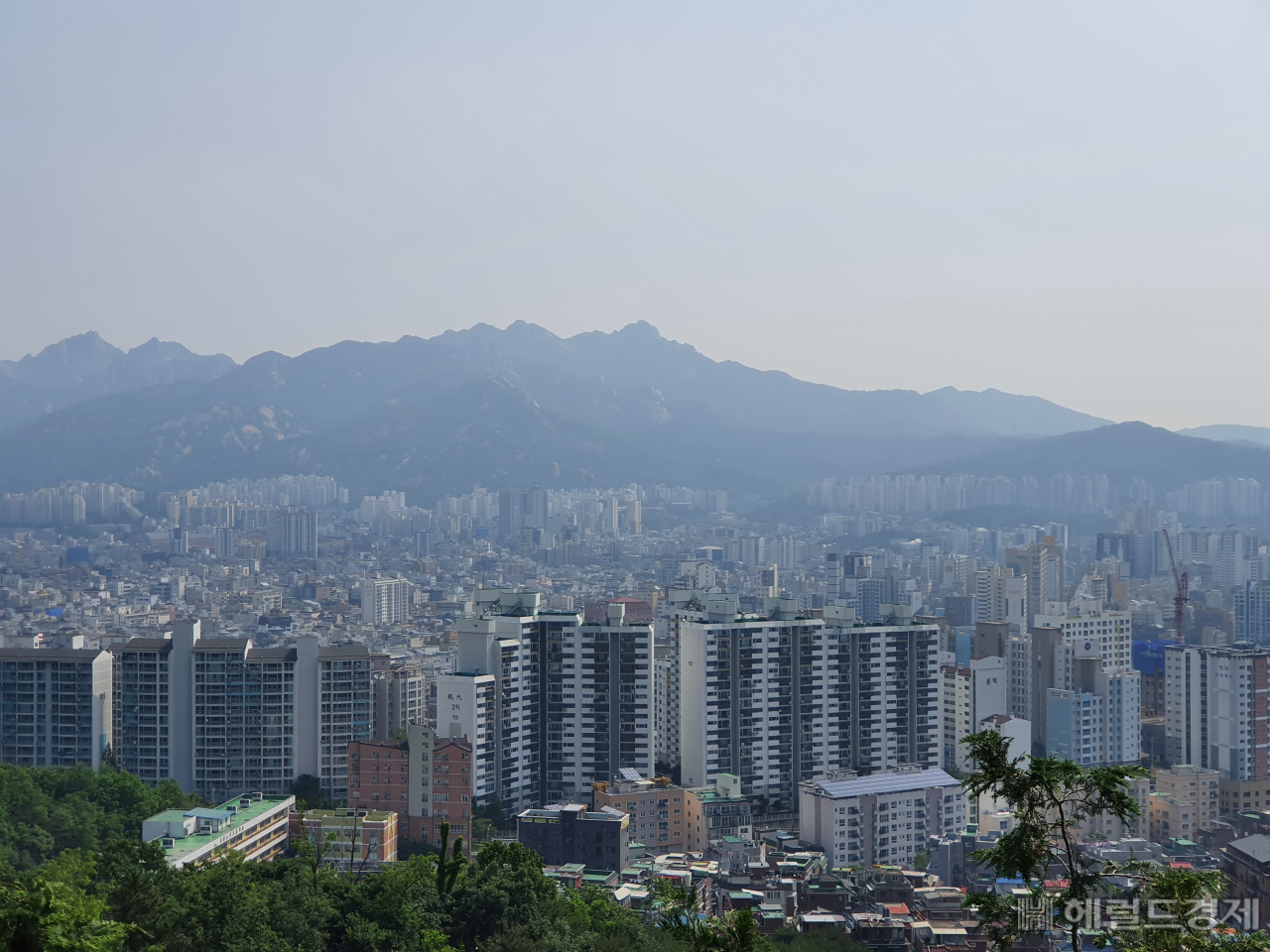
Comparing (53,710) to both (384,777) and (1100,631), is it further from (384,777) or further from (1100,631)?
(1100,631)

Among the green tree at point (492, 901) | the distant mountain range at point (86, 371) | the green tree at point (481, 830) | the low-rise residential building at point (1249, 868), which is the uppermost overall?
the distant mountain range at point (86, 371)

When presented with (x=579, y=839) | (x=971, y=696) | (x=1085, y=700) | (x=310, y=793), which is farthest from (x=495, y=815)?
(x=1085, y=700)

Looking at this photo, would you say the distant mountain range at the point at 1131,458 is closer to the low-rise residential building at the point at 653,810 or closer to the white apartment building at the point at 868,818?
the white apartment building at the point at 868,818

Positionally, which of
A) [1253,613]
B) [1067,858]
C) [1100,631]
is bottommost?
[1253,613]

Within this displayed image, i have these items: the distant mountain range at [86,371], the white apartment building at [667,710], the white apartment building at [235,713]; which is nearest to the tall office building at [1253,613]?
→ the white apartment building at [667,710]

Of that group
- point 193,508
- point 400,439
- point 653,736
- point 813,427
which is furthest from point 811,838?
point 813,427

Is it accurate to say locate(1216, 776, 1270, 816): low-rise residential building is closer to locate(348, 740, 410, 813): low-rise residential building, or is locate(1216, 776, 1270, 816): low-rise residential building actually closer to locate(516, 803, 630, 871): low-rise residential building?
locate(516, 803, 630, 871): low-rise residential building

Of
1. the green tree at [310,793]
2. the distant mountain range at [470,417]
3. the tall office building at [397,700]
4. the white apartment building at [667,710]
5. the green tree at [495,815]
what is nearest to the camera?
the green tree at [495,815]

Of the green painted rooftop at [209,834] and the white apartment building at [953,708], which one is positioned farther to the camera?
the white apartment building at [953,708]
